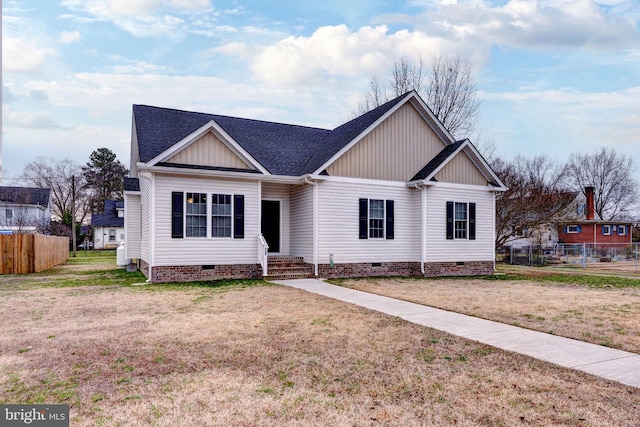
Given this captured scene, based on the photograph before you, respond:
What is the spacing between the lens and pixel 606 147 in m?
50.4

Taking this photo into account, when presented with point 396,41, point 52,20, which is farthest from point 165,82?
point 396,41

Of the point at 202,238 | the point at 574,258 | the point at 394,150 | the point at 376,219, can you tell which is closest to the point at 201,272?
the point at 202,238

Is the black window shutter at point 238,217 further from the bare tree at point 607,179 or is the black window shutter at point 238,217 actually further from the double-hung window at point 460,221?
the bare tree at point 607,179

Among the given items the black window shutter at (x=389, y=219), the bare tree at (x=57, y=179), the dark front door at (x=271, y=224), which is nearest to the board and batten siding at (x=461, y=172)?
the black window shutter at (x=389, y=219)

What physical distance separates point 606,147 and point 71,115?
5670 centimetres

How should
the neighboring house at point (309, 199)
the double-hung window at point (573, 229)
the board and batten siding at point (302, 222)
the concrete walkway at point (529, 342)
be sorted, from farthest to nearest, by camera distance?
1. the double-hung window at point (573, 229)
2. the board and batten siding at point (302, 222)
3. the neighboring house at point (309, 199)
4. the concrete walkway at point (529, 342)

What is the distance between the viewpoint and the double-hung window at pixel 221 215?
1343cm

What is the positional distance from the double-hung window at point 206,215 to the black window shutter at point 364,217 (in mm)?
4397

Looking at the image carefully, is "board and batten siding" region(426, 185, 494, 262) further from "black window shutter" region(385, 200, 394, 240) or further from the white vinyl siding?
the white vinyl siding

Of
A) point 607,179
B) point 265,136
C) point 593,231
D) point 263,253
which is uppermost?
point 607,179

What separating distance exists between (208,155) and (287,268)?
472cm

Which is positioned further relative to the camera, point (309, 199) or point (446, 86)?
point (446, 86)

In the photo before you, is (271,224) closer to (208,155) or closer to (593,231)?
(208,155)

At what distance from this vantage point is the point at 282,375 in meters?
4.34
